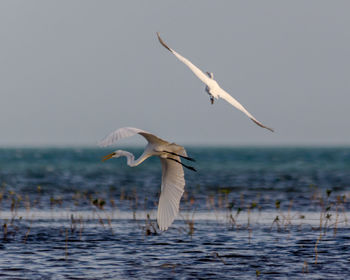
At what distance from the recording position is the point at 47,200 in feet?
63.1

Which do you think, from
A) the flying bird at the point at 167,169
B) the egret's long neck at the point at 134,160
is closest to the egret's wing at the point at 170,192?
the flying bird at the point at 167,169

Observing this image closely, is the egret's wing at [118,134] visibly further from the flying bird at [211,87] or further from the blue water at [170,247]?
the blue water at [170,247]

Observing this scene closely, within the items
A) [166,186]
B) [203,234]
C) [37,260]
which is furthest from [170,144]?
[203,234]

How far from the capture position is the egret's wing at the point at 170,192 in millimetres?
9344

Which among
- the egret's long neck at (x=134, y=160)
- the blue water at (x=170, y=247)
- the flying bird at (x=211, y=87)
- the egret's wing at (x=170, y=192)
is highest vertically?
the flying bird at (x=211, y=87)

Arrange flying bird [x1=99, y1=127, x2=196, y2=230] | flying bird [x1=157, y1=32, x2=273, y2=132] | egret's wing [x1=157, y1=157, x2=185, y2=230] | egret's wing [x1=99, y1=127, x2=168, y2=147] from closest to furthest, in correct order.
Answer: egret's wing [x1=99, y1=127, x2=168, y2=147]
flying bird [x1=157, y1=32, x2=273, y2=132]
flying bird [x1=99, y1=127, x2=196, y2=230]
egret's wing [x1=157, y1=157, x2=185, y2=230]

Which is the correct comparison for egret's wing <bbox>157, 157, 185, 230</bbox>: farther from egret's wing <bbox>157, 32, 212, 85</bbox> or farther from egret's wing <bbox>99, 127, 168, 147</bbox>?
egret's wing <bbox>157, 32, 212, 85</bbox>

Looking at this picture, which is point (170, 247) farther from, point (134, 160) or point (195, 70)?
point (195, 70)

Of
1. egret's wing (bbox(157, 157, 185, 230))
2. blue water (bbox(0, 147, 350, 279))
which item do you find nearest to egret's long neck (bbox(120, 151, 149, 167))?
egret's wing (bbox(157, 157, 185, 230))

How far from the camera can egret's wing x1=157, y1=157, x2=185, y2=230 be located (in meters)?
9.34

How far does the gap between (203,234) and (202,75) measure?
4.87m

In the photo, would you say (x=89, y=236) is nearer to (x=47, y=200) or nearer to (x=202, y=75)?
(x=202, y=75)

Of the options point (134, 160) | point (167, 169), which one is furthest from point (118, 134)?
point (167, 169)

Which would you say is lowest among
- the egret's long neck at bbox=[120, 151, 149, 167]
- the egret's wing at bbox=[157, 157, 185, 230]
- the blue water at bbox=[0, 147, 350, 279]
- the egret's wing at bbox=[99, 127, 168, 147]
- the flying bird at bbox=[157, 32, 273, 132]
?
Answer: the blue water at bbox=[0, 147, 350, 279]
